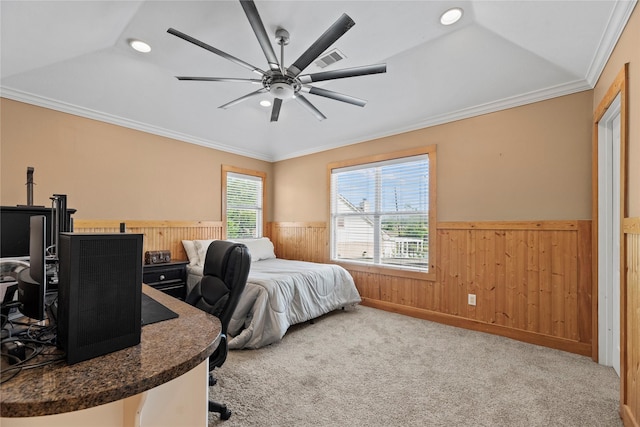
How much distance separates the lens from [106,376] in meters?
0.83

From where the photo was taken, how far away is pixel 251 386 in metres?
2.28

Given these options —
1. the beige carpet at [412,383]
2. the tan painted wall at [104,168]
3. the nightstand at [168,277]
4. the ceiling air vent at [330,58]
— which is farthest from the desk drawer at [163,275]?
the ceiling air vent at [330,58]

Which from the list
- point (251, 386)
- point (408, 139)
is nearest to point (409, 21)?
point (408, 139)

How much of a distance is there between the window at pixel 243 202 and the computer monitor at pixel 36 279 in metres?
3.98

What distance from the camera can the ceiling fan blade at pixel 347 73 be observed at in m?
2.15

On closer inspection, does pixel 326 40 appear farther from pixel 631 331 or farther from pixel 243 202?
pixel 243 202

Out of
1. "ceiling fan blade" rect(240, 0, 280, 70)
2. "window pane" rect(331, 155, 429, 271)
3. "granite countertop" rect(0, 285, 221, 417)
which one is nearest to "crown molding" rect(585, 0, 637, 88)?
"window pane" rect(331, 155, 429, 271)

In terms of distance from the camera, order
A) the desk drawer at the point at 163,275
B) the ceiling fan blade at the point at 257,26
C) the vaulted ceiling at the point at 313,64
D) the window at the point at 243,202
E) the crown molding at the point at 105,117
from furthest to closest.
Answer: the window at the point at 243,202
the desk drawer at the point at 163,275
the crown molding at the point at 105,117
the vaulted ceiling at the point at 313,64
the ceiling fan blade at the point at 257,26

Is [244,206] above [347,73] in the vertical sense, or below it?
below

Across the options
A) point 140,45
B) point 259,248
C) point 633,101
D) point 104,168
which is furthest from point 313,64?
point 259,248

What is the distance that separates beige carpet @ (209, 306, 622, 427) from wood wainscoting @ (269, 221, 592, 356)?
21cm

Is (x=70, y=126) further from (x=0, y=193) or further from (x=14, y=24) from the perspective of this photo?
(x=14, y=24)

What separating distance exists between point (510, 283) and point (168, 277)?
4.07 meters

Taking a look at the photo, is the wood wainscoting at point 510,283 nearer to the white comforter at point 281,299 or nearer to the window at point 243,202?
the white comforter at point 281,299
